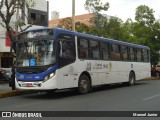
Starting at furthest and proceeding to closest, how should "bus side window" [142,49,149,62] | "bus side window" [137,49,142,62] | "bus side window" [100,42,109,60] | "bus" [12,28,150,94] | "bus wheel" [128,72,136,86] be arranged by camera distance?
1. "bus side window" [142,49,149,62]
2. "bus side window" [137,49,142,62]
3. "bus wheel" [128,72,136,86]
4. "bus side window" [100,42,109,60]
5. "bus" [12,28,150,94]

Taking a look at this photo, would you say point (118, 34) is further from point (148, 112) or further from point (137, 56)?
point (148, 112)

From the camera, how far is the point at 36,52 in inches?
566

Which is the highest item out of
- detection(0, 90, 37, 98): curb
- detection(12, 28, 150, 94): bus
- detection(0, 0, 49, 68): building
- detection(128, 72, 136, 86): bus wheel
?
detection(0, 0, 49, 68): building

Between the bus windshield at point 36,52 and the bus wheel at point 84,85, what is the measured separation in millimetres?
2413

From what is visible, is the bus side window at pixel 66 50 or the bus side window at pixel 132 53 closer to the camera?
the bus side window at pixel 66 50

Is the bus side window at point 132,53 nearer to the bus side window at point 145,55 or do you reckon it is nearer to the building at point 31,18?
the bus side window at point 145,55

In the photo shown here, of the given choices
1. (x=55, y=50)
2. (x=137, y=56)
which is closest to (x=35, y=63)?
(x=55, y=50)

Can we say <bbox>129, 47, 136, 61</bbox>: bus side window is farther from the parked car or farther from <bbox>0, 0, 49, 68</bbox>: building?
<bbox>0, 0, 49, 68</bbox>: building

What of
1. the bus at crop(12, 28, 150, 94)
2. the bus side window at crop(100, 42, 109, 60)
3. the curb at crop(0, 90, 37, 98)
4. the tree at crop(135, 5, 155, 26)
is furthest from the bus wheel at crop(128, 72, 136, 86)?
the tree at crop(135, 5, 155, 26)

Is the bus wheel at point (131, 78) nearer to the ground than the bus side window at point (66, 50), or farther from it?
nearer to the ground

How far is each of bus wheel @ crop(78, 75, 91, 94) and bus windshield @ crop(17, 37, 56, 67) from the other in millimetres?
2413

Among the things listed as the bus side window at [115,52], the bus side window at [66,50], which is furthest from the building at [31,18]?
the bus side window at [66,50]

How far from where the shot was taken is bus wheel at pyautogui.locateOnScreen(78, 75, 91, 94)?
51.9 feet

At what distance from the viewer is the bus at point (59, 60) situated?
14.0m
